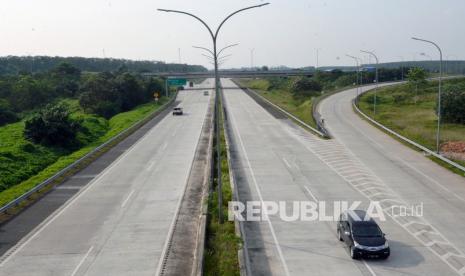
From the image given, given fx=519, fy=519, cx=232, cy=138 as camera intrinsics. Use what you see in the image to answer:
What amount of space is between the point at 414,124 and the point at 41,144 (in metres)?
41.0

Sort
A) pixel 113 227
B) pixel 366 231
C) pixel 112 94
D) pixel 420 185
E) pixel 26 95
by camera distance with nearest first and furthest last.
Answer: pixel 366 231 < pixel 113 227 < pixel 420 185 < pixel 112 94 < pixel 26 95

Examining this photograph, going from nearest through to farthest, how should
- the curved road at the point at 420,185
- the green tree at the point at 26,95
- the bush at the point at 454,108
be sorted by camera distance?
the curved road at the point at 420,185 < the bush at the point at 454,108 < the green tree at the point at 26,95

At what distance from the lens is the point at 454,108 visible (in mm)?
60688

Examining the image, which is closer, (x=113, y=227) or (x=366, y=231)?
(x=366, y=231)

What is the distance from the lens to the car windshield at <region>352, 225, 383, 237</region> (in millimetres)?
19972

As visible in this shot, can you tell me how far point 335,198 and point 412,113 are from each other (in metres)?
47.9

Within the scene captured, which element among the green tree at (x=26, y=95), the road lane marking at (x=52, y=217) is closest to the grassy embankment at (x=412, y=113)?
the road lane marking at (x=52, y=217)

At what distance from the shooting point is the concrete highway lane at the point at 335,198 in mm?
19203

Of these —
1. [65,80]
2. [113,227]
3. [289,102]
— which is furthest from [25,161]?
[65,80]

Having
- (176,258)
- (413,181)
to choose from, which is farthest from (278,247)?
(413,181)

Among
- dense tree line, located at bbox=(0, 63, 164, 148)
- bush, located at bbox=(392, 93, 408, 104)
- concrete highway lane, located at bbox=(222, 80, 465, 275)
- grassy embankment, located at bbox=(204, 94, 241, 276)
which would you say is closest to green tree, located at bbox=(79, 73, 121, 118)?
dense tree line, located at bbox=(0, 63, 164, 148)

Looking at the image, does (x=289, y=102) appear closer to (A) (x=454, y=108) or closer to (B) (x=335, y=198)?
(A) (x=454, y=108)

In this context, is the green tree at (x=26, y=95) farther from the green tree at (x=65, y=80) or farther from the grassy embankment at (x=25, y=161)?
the grassy embankment at (x=25, y=161)

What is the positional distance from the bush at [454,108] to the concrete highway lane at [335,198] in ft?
50.8
